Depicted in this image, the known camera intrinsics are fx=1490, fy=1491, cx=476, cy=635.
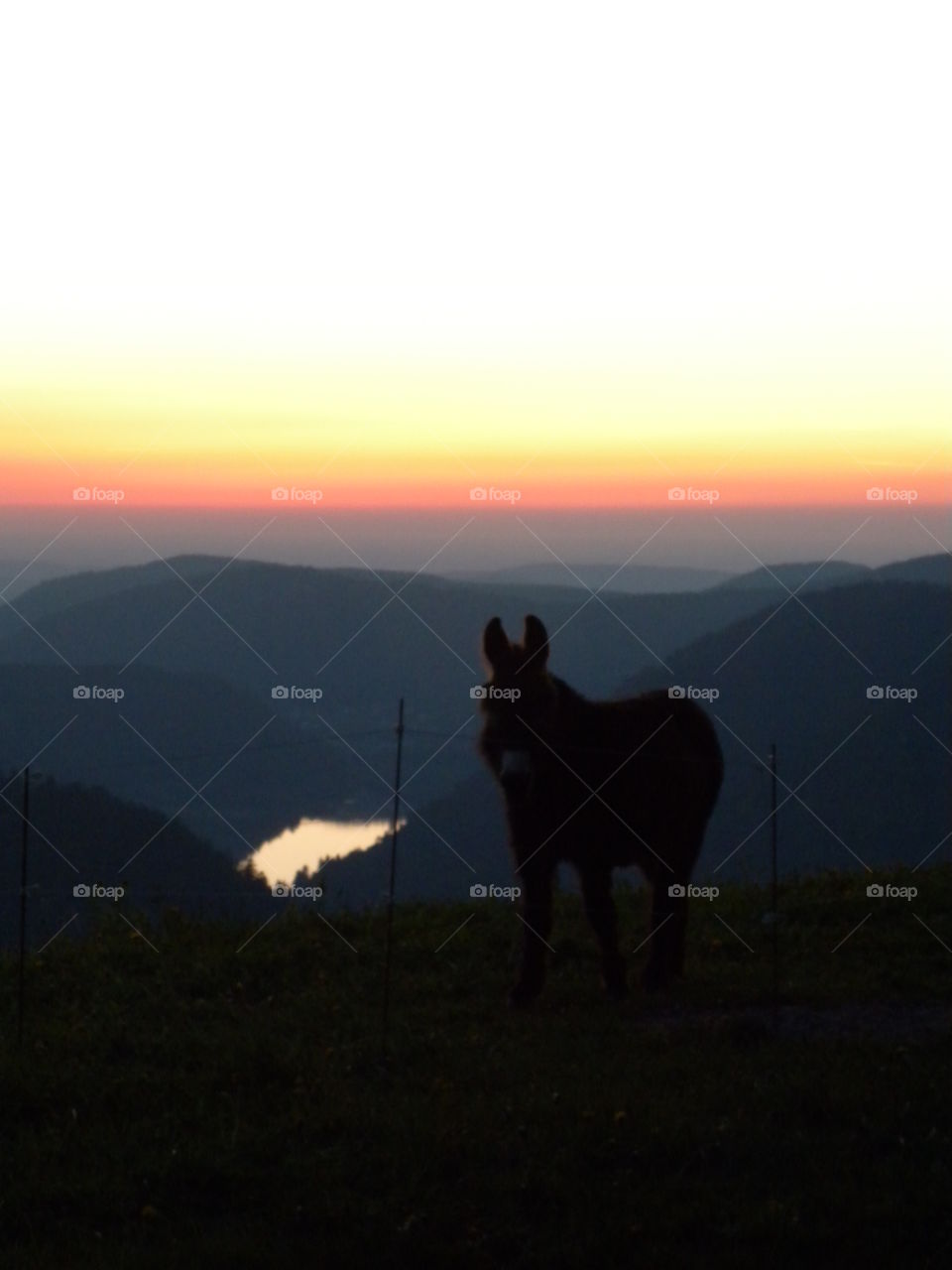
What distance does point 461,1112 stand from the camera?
685 cm

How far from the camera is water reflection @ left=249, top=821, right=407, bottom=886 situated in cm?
1257

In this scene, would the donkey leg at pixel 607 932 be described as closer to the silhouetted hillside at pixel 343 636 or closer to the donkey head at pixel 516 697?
the donkey head at pixel 516 697

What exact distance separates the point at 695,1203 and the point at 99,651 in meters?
15.0

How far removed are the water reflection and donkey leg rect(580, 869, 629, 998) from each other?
241 centimetres

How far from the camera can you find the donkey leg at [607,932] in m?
9.77

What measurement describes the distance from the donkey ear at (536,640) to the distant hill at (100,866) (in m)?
3.11

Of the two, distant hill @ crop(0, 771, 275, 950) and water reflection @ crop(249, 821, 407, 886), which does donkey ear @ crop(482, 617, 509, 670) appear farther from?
distant hill @ crop(0, 771, 275, 950)

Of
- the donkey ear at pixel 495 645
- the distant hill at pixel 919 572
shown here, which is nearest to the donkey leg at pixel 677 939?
the donkey ear at pixel 495 645

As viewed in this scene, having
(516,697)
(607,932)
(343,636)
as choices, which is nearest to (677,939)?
(607,932)

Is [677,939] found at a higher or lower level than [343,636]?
lower

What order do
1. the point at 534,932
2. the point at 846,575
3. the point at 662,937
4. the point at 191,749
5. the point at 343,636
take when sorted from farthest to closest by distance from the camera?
1. the point at 846,575
2. the point at 343,636
3. the point at 191,749
4. the point at 662,937
5. the point at 534,932

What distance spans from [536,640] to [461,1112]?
11.6 ft

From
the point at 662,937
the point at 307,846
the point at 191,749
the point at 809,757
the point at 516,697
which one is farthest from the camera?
the point at 307,846

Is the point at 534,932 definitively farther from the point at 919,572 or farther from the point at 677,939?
the point at 919,572
